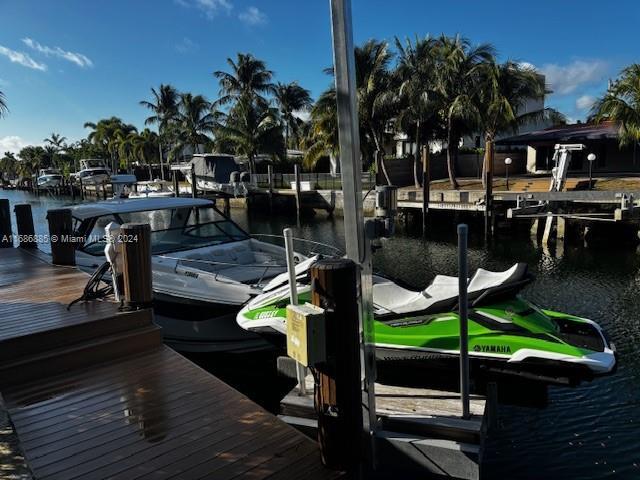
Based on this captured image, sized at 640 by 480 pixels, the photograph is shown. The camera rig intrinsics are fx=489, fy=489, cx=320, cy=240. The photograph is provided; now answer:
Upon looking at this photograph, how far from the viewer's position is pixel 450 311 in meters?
5.63

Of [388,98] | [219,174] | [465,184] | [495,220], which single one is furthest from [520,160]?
[219,174]

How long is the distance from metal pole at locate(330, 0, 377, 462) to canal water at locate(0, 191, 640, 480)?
256cm

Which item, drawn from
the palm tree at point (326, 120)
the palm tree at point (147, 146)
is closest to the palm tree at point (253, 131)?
the palm tree at point (326, 120)

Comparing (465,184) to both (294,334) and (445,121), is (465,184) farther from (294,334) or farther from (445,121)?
(294,334)

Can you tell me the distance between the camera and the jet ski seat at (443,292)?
5.52m

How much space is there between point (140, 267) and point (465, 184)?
24.5 m

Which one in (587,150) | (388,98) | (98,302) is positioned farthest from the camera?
(587,150)

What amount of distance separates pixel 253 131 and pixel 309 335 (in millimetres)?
36099

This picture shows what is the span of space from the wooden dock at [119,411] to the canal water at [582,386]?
2454 mm

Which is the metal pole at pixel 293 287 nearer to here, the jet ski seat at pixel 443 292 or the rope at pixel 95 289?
the jet ski seat at pixel 443 292

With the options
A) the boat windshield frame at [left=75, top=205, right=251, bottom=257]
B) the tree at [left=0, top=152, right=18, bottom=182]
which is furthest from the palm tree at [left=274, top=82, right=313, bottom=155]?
the tree at [left=0, top=152, right=18, bottom=182]

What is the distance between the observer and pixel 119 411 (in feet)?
13.8

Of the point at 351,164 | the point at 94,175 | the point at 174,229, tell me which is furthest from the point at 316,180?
the point at 351,164

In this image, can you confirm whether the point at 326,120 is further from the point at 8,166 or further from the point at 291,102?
the point at 8,166
